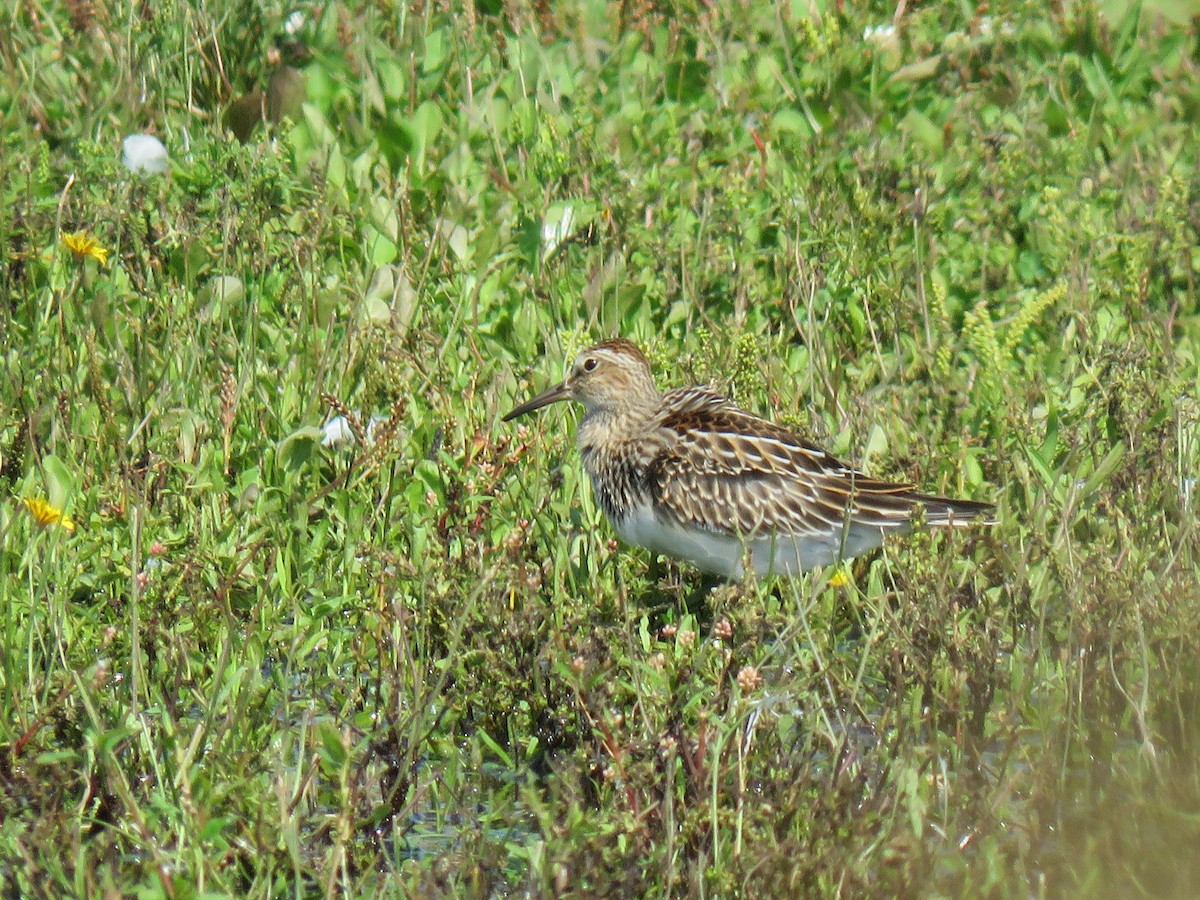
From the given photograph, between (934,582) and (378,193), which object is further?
(378,193)

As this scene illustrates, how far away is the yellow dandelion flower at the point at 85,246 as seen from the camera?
6539 mm

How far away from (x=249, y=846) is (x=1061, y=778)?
172 centimetres

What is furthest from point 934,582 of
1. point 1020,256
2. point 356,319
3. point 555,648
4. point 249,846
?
point 1020,256

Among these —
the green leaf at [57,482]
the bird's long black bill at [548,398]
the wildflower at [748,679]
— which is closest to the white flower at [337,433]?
the bird's long black bill at [548,398]

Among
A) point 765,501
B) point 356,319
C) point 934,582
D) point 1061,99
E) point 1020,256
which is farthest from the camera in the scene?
point 1061,99

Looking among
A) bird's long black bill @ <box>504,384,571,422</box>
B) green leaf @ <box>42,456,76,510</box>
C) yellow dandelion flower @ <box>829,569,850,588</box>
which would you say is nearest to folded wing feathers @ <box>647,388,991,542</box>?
yellow dandelion flower @ <box>829,569,850,588</box>

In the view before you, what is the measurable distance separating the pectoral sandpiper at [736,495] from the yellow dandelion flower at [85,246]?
1997 millimetres

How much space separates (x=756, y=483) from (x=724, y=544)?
23 centimetres

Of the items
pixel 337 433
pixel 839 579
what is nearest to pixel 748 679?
pixel 839 579

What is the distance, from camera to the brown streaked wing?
5598 millimetres

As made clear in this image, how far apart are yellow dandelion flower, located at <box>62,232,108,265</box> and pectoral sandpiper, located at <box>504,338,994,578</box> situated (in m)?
2.00

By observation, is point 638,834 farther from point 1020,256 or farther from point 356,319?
point 1020,256

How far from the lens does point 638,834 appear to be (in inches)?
148

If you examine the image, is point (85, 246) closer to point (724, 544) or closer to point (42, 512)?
point (42, 512)
